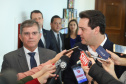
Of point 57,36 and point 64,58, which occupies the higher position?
point 64,58

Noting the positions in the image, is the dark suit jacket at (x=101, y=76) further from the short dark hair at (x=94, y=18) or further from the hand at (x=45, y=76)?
the short dark hair at (x=94, y=18)

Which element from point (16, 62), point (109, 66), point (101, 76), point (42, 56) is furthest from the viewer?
point (42, 56)

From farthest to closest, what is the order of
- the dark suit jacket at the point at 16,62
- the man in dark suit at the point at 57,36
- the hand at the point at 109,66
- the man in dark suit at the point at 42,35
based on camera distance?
the man in dark suit at the point at 57,36, the man in dark suit at the point at 42,35, the dark suit jacket at the point at 16,62, the hand at the point at 109,66

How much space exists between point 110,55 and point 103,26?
0.51m

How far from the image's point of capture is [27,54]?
210 cm

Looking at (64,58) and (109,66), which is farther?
(64,58)

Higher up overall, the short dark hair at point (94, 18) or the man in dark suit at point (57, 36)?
the short dark hair at point (94, 18)

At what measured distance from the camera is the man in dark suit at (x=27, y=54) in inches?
79.3

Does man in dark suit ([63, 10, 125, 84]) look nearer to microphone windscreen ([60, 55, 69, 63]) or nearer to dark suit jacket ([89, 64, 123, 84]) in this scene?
microphone windscreen ([60, 55, 69, 63])

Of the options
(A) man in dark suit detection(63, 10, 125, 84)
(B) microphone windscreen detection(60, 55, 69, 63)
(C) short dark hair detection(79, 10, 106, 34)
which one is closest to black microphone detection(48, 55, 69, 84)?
(B) microphone windscreen detection(60, 55, 69, 63)

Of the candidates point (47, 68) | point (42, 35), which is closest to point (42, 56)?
point (47, 68)

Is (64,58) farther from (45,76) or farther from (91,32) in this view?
(91,32)

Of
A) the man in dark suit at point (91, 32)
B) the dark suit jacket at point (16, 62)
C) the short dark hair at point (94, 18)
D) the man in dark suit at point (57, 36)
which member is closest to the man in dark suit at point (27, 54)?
the dark suit jacket at point (16, 62)

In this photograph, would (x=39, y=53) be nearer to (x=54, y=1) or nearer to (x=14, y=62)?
(x=14, y=62)
